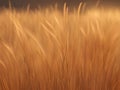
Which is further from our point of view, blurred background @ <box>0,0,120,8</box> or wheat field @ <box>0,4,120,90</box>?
blurred background @ <box>0,0,120,8</box>

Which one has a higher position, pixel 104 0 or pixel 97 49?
pixel 104 0

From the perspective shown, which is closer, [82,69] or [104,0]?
[82,69]

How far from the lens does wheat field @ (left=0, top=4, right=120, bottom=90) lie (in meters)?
1.05

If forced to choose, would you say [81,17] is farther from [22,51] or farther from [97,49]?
[22,51]

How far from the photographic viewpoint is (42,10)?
1.26 metres

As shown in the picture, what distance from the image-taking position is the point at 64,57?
3.45 feet

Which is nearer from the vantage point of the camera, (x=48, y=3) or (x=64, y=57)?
(x=64, y=57)

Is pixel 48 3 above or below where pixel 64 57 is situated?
above

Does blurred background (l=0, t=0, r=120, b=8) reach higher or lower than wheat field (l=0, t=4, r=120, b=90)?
higher

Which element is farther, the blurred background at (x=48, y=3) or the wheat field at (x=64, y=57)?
the blurred background at (x=48, y=3)

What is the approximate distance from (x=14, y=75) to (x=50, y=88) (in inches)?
5.5

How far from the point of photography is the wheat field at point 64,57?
1.05 m

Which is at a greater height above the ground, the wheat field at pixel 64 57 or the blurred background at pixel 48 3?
the blurred background at pixel 48 3

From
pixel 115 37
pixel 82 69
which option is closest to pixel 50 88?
pixel 82 69
